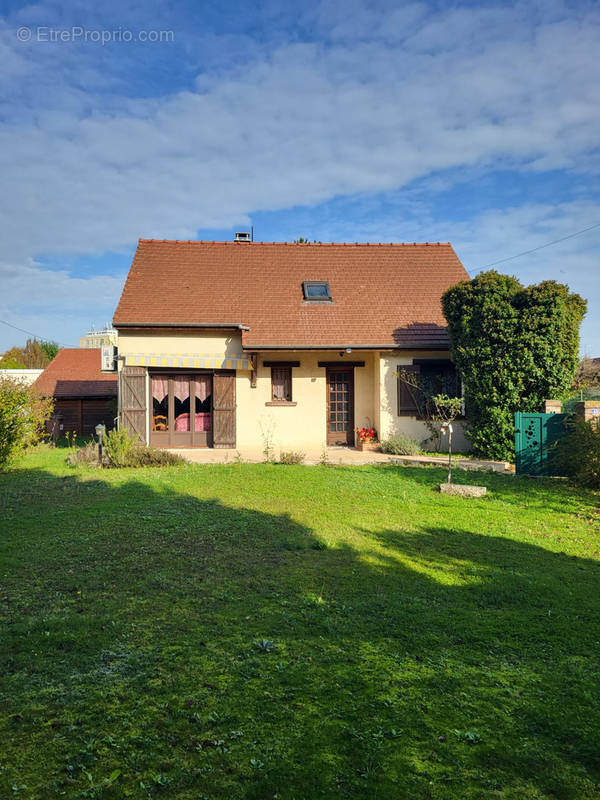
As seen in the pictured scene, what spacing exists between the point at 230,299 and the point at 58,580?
1333 cm

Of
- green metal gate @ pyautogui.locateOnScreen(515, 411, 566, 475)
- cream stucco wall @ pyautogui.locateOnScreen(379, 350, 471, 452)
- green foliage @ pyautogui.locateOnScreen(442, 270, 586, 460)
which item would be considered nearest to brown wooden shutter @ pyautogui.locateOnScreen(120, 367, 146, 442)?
cream stucco wall @ pyautogui.locateOnScreen(379, 350, 471, 452)

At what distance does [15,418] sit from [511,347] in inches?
466

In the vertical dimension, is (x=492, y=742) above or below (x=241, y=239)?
below

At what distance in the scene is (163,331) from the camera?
54.5ft

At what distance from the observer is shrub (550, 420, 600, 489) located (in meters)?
9.99

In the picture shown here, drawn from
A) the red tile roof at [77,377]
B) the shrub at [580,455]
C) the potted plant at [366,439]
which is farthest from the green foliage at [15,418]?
the shrub at [580,455]

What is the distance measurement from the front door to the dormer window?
2.65 m

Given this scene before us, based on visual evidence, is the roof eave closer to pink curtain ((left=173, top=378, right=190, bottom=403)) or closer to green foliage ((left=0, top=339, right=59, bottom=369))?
pink curtain ((left=173, top=378, right=190, bottom=403))

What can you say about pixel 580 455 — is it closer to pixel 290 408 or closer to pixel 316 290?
pixel 290 408

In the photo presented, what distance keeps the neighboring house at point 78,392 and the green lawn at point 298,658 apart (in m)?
15.3

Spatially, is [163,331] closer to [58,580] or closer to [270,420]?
[270,420]

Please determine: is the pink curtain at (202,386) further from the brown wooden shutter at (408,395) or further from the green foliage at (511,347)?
the green foliage at (511,347)

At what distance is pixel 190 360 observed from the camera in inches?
647

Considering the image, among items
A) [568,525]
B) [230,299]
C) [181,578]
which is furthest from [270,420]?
Answer: [181,578]
